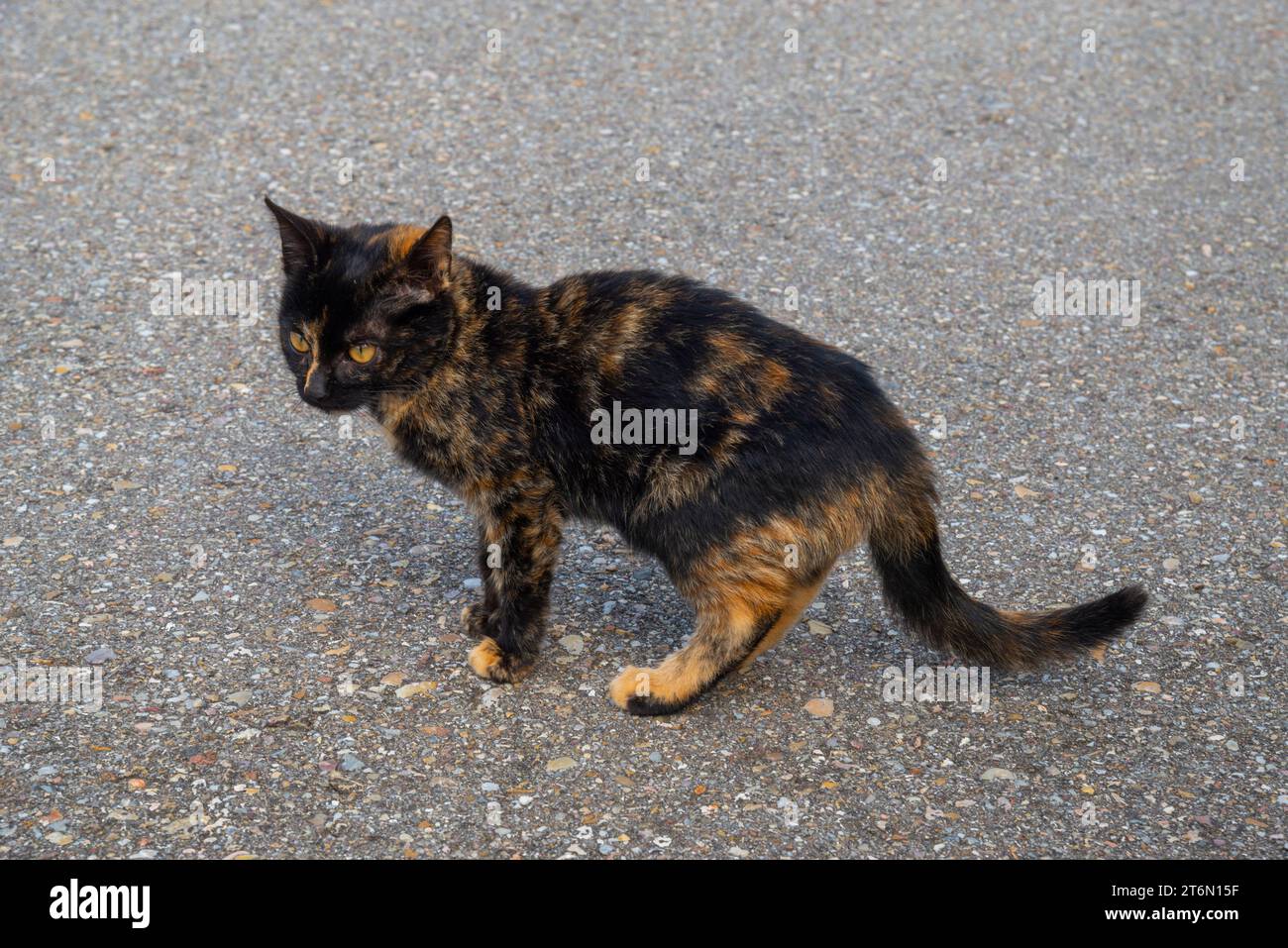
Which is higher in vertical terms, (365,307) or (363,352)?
(365,307)

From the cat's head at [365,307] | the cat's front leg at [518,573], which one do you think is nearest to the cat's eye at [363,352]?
the cat's head at [365,307]

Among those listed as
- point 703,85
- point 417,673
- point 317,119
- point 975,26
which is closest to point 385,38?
point 317,119

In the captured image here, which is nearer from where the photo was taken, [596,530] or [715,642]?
[715,642]

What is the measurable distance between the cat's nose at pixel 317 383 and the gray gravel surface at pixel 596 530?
3.23 feet

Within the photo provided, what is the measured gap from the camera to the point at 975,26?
10680 millimetres

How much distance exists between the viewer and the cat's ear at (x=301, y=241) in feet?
16.0

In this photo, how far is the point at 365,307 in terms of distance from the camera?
4.88m

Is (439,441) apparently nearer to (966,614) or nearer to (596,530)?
(596,530)
